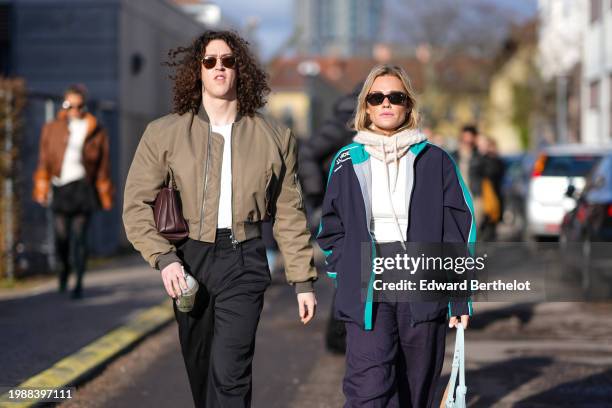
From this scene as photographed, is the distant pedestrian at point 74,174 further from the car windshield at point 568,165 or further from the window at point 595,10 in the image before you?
the window at point 595,10

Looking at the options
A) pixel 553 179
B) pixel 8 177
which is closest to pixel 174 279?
pixel 8 177

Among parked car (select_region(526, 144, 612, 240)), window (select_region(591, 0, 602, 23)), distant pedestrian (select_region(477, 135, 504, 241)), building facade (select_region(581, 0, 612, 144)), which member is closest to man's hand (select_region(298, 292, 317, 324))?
distant pedestrian (select_region(477, 135, 504, 241))

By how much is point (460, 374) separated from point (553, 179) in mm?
13443

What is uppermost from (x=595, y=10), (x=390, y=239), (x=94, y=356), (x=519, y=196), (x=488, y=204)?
(x=595, y=10)

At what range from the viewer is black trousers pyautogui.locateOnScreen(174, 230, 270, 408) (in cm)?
462

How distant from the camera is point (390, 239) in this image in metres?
4.58

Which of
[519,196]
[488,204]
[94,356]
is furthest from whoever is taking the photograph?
[519,196]

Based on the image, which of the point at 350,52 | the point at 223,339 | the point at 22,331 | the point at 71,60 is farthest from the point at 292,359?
the point at 350,52

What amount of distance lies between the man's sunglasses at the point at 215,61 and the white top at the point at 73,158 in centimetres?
568

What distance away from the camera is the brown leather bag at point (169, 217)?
4621 millimetres

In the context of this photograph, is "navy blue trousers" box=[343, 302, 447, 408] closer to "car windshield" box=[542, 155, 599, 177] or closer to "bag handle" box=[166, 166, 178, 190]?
"bag handle" box=[166, 166, 178, 190]

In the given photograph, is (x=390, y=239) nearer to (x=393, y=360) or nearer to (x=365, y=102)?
(x=393, y=360)

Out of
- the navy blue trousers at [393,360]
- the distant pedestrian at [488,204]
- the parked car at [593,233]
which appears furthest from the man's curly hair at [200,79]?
the distant pedestrian at [488,204]

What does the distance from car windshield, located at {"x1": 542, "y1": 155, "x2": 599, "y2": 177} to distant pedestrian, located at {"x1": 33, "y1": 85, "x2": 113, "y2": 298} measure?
9.19 meters
